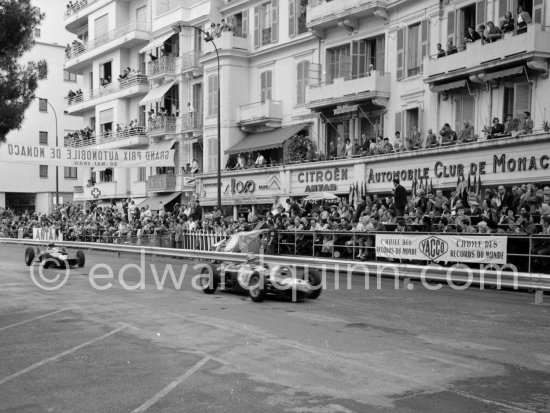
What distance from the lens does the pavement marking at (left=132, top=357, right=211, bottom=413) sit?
619cm

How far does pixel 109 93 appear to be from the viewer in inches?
1993

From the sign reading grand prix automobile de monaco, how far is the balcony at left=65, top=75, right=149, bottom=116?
80.3ft

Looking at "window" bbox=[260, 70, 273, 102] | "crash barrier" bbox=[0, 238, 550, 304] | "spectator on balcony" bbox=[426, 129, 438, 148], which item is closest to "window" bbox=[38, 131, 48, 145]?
"window" bbox=[260, 70, 273, 102]

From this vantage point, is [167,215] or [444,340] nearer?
[444,340]

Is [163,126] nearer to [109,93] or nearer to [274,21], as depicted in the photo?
[109,93]

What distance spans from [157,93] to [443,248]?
30158 mm

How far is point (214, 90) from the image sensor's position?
38281 millimetres

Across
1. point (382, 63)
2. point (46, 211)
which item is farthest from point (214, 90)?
point (46, 211)

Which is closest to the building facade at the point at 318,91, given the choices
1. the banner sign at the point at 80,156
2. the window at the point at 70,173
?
the banner sign at the point at 80,156

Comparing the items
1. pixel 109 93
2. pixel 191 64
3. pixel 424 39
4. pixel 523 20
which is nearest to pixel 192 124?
pixel 191 64

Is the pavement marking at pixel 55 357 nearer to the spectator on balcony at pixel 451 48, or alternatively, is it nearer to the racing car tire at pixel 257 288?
the racing car tire at pixel 257 288

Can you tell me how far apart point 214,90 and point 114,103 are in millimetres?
14658

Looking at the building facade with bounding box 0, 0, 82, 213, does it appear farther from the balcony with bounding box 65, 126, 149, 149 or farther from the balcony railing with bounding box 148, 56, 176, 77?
the balcony railing with bounding box 148, 56, 176, 77

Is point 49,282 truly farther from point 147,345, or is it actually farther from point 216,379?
point 216,379
